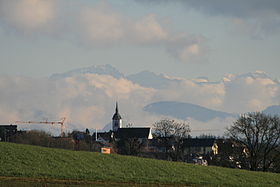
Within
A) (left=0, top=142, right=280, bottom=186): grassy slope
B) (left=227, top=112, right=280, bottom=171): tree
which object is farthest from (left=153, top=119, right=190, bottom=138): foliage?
(left=0, top=142, right=280, bottom=186): grassy slope

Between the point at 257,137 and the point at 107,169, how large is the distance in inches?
2294

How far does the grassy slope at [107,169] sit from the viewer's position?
5719cm

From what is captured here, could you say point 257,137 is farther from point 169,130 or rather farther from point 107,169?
point 107,169

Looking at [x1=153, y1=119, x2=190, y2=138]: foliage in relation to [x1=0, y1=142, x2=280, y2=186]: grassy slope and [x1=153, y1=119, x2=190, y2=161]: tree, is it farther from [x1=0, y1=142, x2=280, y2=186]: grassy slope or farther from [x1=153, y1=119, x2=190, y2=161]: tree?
[x1=0, y1=142, x2=280, y2=186]: grassy slope

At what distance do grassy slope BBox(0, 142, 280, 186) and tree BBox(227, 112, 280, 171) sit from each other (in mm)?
40683

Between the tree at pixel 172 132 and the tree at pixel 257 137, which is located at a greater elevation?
the tree at pixel 172 132

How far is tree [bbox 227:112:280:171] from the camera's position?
4557 inches

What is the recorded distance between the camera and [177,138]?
155375 mm

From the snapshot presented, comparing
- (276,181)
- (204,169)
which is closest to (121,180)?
(204,169)

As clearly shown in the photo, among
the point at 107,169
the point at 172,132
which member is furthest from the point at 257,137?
the point at 107,169

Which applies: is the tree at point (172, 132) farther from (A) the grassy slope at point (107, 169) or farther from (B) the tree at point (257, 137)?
(A) the grassy slope at point (107, 169)

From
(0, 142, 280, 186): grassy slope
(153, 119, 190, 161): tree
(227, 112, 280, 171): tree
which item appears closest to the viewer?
(0, 142, 280, 186): grassy slope

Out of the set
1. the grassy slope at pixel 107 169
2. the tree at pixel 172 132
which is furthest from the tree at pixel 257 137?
the grassy slope at pixel 107 169

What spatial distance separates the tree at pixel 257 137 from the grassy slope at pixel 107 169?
40683mm
